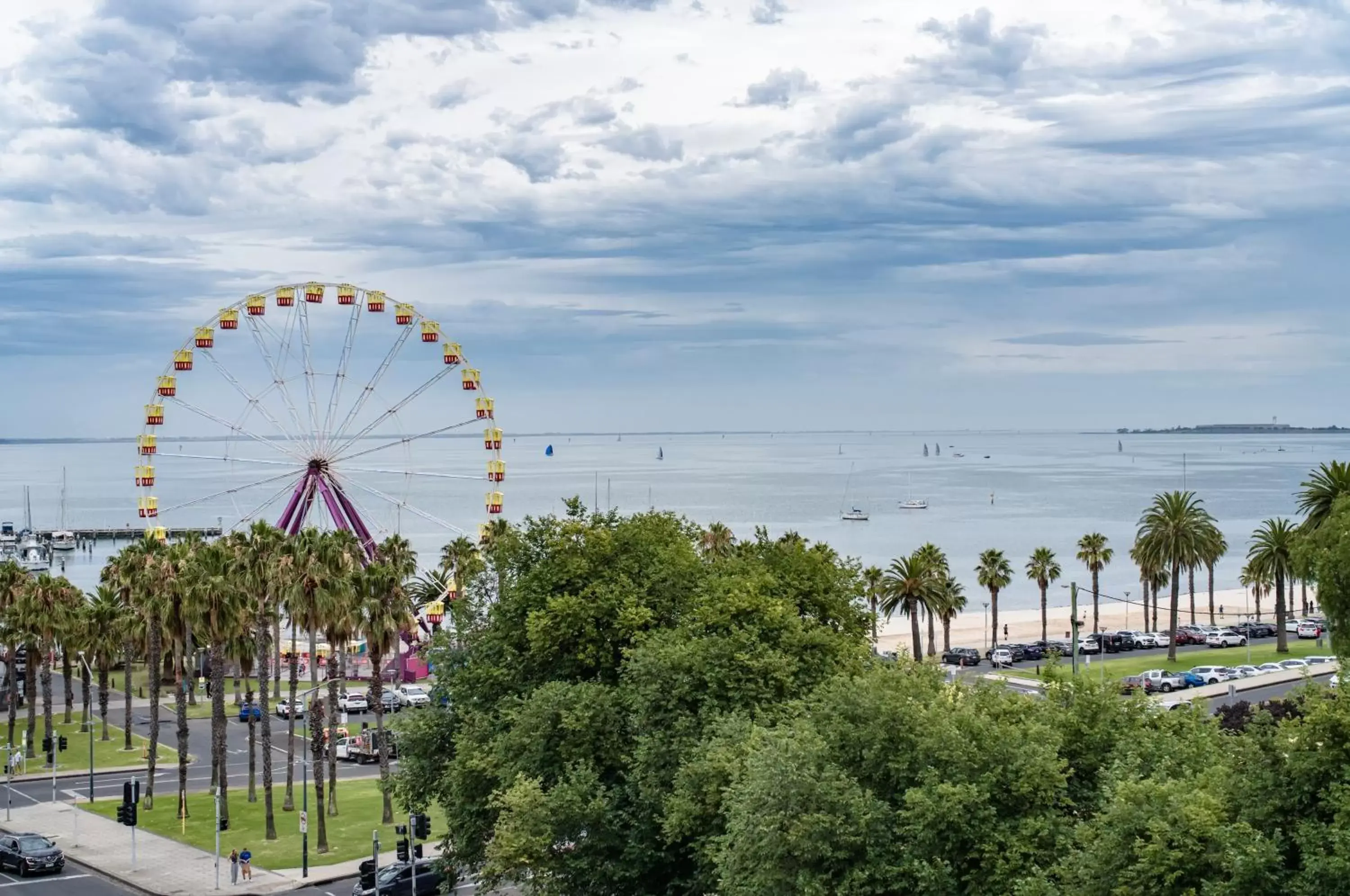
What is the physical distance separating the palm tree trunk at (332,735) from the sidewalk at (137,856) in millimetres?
5702

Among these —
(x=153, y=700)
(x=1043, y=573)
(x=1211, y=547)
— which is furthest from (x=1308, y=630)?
(x=153, y=700)

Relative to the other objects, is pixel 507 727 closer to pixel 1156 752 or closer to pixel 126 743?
pixel 1156 752

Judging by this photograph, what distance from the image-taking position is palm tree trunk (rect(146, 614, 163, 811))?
2239 inches

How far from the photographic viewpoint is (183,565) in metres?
55.3

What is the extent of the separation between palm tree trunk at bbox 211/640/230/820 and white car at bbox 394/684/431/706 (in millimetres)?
21435

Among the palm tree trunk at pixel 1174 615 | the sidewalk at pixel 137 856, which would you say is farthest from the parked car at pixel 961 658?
the sidewalk at pixel 137 856

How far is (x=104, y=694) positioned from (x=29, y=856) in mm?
25577

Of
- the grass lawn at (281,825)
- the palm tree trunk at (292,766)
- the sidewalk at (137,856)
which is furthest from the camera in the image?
the palm tree trunk at (292,766)

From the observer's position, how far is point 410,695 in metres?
81.2

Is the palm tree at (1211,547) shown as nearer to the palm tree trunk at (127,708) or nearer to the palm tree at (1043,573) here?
the palm tree at (1043,573)

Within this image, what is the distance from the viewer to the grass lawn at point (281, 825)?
49.0 meters

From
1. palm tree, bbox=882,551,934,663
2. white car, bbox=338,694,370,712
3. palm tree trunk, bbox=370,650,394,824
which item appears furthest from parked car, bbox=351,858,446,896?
palm tree, bbox=882,551,934,663

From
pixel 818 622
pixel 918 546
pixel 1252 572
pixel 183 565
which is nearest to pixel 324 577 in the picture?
pixel 183 565

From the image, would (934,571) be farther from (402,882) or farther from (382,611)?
(402,882)
